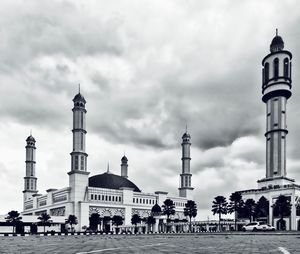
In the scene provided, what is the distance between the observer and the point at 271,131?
11825cm

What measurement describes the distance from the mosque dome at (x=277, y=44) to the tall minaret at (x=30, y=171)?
9040cm

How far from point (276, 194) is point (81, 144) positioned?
192 feet

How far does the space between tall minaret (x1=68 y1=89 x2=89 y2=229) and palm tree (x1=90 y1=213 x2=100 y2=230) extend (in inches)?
93.6

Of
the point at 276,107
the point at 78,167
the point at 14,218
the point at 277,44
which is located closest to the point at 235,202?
Answer: the point at 276,107

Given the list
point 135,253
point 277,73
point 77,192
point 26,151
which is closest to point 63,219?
point 77,192

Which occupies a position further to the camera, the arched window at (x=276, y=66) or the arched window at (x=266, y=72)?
the arched window at (x=266, y=72)

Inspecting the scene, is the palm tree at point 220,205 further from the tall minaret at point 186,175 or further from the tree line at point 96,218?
the tall minaret at point 186,175

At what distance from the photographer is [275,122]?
118 meters

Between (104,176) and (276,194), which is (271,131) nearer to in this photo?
(276,194)

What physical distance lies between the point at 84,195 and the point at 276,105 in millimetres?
65287

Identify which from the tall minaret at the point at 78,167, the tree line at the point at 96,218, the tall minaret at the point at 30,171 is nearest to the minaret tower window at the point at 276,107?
the tree line at the point at 96,218

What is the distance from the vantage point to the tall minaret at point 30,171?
139 meters

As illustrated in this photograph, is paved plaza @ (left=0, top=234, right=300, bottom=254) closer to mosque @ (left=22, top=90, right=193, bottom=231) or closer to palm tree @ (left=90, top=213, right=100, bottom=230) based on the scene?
palm tree @ (left=90, top=213, right=100, bottom=230)

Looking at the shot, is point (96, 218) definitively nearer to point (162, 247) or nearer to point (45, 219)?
point (45, 219)
